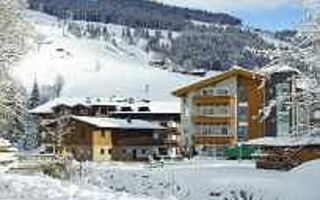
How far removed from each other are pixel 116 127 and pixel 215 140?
497 inches

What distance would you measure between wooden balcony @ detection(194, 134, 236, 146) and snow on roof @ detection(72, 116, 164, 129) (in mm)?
9688

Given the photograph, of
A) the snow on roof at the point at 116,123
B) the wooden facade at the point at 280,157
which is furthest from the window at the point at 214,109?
the wooden facade at the point at 280,157

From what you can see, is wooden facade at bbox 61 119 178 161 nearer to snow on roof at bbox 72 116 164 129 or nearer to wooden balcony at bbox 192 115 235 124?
snow on roof at bbox 72 116 164 129

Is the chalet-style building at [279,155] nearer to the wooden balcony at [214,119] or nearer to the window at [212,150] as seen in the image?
the window at [212,150]

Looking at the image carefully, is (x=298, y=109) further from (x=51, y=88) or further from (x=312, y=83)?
(x=51, y=88)

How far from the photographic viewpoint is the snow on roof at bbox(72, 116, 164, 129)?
92312mm

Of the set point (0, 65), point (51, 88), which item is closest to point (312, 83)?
point (0, 65)

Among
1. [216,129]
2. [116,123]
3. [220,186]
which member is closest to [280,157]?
[220,186]

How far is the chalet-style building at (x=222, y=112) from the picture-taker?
Result: 289 ft

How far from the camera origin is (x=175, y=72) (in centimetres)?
19862

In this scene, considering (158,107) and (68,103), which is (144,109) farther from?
(68,103)

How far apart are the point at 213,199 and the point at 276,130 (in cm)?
5327

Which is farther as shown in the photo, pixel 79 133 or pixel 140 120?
pixel 140 120

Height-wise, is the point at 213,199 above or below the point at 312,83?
below
